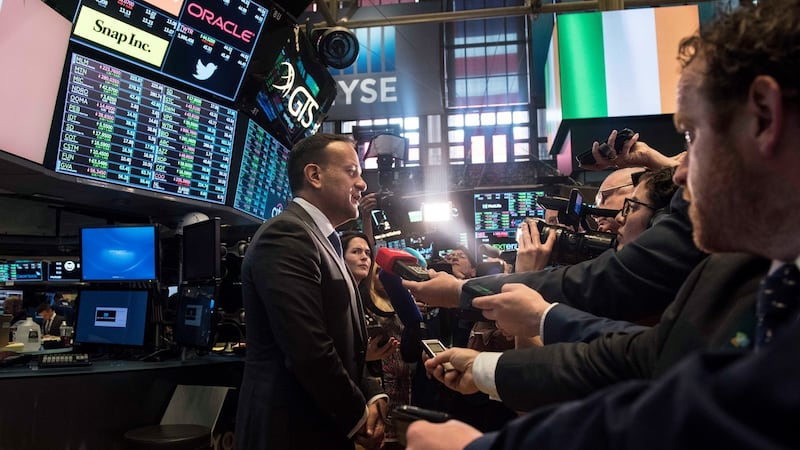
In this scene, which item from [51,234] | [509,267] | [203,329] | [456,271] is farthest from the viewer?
[51,234]

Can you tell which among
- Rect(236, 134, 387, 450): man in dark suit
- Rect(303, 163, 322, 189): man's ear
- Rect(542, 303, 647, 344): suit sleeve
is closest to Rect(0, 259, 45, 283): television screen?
Rect(303, 163, 322, 189): man's ear

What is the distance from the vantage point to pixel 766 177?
2.25 ft

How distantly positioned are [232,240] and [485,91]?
1167 centimetres

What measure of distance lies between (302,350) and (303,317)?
11 cm

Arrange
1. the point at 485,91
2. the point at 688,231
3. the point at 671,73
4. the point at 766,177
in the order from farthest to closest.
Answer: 1. the point at 485,91
2. the point at 671,73
3. the point at 688,231
4. the point at 766,177

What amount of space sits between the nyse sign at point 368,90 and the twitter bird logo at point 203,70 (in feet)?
29.4

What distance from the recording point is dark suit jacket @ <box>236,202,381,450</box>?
185cm

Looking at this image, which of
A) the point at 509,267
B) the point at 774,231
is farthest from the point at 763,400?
the point at 509,267

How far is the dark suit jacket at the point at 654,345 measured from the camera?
87 cm

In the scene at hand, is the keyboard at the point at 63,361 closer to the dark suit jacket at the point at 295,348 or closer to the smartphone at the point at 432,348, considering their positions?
the dark suit jacket at the point at 295,348

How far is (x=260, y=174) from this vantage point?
5.22 meters

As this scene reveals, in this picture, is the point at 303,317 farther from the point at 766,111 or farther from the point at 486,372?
the point at 766,111

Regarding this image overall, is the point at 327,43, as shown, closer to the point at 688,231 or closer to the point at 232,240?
the point at 232,240

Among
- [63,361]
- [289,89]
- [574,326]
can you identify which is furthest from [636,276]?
[289,89]
